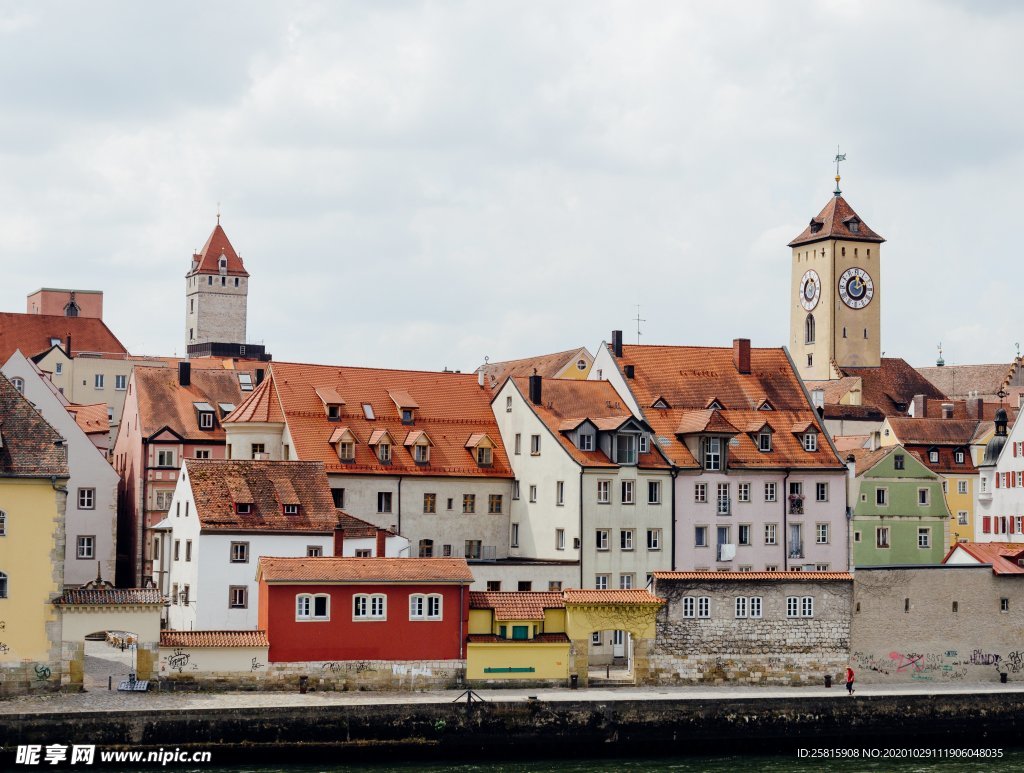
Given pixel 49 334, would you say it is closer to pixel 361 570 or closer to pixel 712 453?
pixel 712 453

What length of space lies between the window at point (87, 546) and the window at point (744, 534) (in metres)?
31.2

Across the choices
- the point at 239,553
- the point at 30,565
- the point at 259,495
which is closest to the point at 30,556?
the point at 30,565

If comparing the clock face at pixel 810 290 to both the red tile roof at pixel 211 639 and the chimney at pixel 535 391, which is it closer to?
the chimney at pixel 535 391

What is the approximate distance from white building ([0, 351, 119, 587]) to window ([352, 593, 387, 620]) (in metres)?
27.7

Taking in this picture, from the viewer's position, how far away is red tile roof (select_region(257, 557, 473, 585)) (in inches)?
→ 2591

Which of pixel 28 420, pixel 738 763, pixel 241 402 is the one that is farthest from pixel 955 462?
pixel 28 420

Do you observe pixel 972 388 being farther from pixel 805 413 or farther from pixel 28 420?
pixel 28 420

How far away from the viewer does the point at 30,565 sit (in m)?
63.3

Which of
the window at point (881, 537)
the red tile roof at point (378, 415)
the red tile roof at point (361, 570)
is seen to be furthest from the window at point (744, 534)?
the window at point (881, 537)

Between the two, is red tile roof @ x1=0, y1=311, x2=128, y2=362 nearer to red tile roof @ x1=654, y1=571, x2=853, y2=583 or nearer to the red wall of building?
the red wall of building

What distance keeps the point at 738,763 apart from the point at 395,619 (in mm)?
13195

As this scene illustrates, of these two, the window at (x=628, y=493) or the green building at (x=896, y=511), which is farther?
the green building at (x=896, y=511)

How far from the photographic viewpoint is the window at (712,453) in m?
84.6

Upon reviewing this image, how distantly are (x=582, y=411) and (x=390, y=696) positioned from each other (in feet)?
77.8
